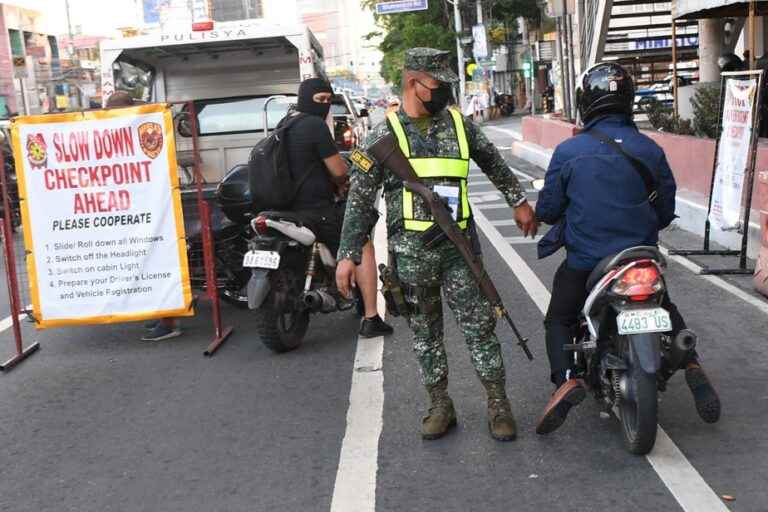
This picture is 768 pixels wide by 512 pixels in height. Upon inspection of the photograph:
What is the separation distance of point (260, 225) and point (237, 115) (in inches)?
191

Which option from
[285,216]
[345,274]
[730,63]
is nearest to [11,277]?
[285,216]

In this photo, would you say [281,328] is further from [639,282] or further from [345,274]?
[639,282]

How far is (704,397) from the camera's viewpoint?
14.9 ft

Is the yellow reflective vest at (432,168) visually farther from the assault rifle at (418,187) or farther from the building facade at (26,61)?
the building facade at (26,61)

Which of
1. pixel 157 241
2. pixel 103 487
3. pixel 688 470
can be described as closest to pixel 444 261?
pixel 688 470

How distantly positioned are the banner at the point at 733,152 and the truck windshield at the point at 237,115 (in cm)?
446

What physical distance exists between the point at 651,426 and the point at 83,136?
4.19m

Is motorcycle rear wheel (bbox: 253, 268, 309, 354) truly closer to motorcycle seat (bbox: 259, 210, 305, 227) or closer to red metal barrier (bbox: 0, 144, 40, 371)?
motorcycle seat (bbox: 259, 210, 305, 227)

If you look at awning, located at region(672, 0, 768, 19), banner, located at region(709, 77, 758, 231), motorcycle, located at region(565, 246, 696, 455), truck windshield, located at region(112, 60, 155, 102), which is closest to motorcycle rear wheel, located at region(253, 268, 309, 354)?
motorcycle, located at region(565, 246, 696, 455)

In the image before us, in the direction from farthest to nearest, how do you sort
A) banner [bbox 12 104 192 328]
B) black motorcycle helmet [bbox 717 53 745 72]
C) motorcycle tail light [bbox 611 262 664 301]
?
black motorcycle helmet [bbox 717 53 745 72], banner [bbox 12 104 192 328], motorcycle tail light [bbox 611 262 664 301]

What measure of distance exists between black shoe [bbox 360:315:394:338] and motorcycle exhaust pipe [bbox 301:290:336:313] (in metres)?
0.35

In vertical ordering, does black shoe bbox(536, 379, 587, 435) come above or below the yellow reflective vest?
below

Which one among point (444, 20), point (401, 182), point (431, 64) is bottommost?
point (401, 182)

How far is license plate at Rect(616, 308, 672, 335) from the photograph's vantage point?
4254 millimetres
